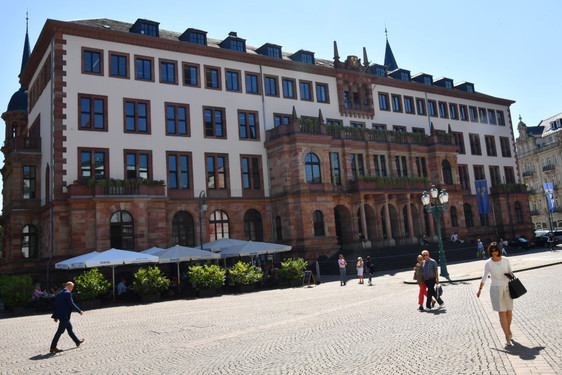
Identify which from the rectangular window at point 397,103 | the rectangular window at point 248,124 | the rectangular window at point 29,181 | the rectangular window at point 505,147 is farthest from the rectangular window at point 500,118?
the rectangular window at point 29,181

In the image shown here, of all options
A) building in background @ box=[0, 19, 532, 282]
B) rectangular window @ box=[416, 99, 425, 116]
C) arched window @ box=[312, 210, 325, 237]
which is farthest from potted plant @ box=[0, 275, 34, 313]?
rectangular window @ box=[416, 99, 425, 116]

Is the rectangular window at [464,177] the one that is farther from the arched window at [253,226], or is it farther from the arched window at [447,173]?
the arched window at [253,226]

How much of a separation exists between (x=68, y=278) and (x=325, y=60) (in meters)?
34.0

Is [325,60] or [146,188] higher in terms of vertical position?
[325,60]

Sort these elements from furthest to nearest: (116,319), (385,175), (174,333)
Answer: (385,175), (116,319), (174,333)

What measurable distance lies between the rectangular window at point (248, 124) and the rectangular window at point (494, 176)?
113 ft

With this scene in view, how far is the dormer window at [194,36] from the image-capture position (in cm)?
3906

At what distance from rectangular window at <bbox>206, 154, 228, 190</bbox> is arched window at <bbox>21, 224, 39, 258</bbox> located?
1369cm

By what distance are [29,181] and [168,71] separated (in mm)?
13685

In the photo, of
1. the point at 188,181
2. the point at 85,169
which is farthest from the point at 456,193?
the point at 85,169

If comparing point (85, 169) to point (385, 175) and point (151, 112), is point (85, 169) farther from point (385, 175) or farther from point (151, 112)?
point (385, 175)

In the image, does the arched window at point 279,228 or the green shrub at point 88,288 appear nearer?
the green shrub at point 88,288

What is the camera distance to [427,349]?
9.46 m

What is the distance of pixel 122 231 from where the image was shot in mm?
31750
